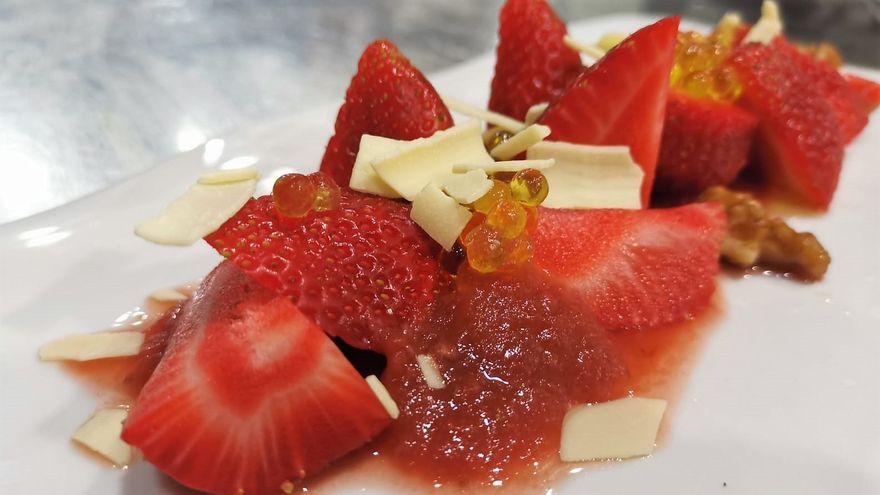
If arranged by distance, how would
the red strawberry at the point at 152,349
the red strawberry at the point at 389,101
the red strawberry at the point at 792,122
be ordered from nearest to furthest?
the red strawberry at the point at 152,349 < the red strawberry at the point at 389,101 < the red strawberry at the point at 792,122

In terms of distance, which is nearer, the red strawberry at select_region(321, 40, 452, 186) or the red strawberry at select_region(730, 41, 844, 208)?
the red strawberry at select_region(321, 40, 452, 186)

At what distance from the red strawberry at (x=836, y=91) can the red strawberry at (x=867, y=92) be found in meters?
0.04

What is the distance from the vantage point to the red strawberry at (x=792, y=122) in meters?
1.42

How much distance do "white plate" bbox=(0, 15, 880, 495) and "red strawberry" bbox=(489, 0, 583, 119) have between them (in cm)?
45

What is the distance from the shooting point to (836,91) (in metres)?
1.61

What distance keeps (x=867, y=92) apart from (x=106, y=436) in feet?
5.59

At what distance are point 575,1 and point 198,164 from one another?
237cm

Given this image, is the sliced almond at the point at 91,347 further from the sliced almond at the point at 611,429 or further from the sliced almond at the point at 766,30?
the sliced almond at the point at 766,30

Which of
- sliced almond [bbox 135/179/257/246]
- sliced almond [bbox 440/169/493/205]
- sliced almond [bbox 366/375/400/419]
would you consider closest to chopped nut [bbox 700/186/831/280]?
sliced almond [bbox 440/169/493/205]

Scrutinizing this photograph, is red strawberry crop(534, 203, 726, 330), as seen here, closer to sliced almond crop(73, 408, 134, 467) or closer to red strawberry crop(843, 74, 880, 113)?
sliced almond crop(73, 408, 134, 467)

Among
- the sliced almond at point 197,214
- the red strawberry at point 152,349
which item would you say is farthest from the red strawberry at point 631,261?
the red strawberry at point 152,349

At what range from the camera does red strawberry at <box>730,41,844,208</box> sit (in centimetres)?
142

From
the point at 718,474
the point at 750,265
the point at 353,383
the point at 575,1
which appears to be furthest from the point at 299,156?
the point at 575,1

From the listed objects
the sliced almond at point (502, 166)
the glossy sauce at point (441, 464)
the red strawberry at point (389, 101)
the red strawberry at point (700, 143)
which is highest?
the red strawberry at point (389, 101)
